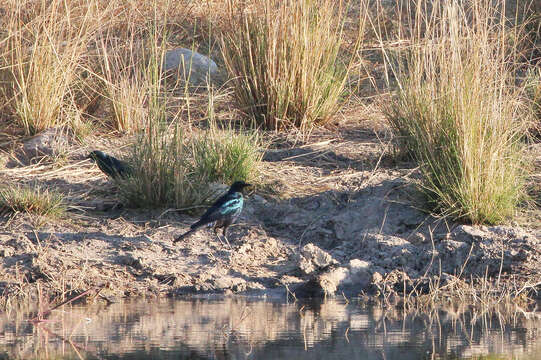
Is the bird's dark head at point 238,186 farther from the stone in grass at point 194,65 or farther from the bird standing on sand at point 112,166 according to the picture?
the stone in grass at point 194,65

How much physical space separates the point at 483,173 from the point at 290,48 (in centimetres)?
285

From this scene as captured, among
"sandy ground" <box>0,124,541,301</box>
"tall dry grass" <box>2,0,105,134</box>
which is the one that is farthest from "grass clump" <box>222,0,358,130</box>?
"tall dry grass" <box>2,0,105,134</box>

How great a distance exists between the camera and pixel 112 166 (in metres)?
7.41

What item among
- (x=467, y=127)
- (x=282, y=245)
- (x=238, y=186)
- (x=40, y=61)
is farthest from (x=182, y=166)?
(x=40, y=61)

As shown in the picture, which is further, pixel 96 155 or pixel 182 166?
pixel 96 155

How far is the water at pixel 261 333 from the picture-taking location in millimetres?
4086

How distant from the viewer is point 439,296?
5578mm

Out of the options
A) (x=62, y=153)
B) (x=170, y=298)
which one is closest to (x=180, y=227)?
(x=170, y=298)

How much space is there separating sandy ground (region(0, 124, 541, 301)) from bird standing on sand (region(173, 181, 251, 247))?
0.48ft

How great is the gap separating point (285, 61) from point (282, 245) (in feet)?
7.80

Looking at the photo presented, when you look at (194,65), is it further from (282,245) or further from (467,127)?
(467,127)

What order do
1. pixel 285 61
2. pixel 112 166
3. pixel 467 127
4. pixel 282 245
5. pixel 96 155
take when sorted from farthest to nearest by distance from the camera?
pixel 285 61, pixel 96 155, pixel 112 166, pixel 282 245, pixel 467 127

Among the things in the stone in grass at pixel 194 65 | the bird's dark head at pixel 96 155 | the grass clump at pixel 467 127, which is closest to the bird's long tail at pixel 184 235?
the bird's dark head at pixel 96 155

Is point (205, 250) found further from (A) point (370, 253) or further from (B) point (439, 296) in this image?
(B) point (439, 296)
